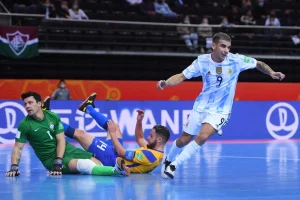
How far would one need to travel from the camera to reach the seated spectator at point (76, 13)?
800 inches

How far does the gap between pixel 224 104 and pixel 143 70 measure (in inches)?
484

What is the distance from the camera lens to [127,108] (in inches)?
667

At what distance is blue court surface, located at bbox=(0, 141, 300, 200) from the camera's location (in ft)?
24.5

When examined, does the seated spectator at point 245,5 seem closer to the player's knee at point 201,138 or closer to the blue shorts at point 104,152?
the blue shorts at point 104,152

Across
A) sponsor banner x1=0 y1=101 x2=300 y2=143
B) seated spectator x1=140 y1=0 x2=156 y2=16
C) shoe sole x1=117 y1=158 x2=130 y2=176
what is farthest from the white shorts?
seated spectator x1=140 y1=0 x2=156 y2=16

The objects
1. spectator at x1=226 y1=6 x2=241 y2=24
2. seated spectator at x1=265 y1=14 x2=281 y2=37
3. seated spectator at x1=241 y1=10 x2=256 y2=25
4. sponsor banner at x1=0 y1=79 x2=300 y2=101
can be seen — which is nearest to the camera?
sponsor banner at x1=0 y1=79 x2=300 y2=101

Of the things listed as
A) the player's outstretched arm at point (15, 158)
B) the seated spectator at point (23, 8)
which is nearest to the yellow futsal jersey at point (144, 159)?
the player's outstretched arm at point (15, 158)

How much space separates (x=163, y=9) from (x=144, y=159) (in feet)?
43.5

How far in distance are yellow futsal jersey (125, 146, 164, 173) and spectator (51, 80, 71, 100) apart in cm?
853

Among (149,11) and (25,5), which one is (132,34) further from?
(25,5)

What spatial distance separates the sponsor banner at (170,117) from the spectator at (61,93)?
1631 millimetres

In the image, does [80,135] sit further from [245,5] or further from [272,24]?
[245,5]

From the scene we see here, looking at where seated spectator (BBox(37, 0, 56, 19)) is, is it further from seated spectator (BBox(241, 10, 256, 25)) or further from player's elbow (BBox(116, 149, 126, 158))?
player's elbow (BBox(116, 149, 126, 158))

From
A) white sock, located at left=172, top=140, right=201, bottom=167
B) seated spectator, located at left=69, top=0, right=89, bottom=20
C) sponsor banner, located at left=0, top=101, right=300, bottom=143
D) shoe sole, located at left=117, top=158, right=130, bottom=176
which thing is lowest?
shoe sole, located at left=117, top=158, right=130, bottom=176
